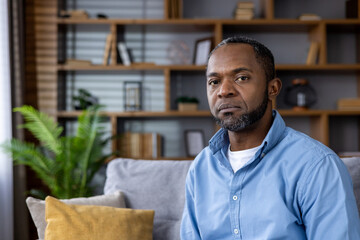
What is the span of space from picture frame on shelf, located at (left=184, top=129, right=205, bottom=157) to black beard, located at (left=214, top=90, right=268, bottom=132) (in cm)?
247

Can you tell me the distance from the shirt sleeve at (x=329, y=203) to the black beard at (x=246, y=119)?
0.23 metres

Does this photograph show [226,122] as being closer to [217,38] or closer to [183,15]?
[217,38]

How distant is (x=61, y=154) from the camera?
3135 mm

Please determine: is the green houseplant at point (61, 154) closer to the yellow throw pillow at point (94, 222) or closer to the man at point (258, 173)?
the yellow throw pillow at point (94, 222)

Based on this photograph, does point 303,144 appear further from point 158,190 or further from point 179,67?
point 179,67

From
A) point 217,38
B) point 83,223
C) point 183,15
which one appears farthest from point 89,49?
point 83,223

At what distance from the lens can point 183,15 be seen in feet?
A: 12.8

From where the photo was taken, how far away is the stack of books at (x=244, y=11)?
365cm

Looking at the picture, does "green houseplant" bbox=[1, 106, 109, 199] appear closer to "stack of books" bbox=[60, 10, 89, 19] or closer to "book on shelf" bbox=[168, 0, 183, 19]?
"stack of books" bbox=[60, 10, 89, 19]

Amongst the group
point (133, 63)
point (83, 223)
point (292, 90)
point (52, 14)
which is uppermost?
point (52, 14)

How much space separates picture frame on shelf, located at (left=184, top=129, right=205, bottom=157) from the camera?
3770mm

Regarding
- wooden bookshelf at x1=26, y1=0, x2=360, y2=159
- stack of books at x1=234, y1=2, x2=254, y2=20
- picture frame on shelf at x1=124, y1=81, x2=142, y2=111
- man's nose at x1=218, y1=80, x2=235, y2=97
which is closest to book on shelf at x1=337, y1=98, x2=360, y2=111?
wooden bookshelf at x1=26, y1=0, x2=360, y2=159

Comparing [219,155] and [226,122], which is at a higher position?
[226,122]

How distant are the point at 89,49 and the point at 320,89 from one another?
7.02 ft
